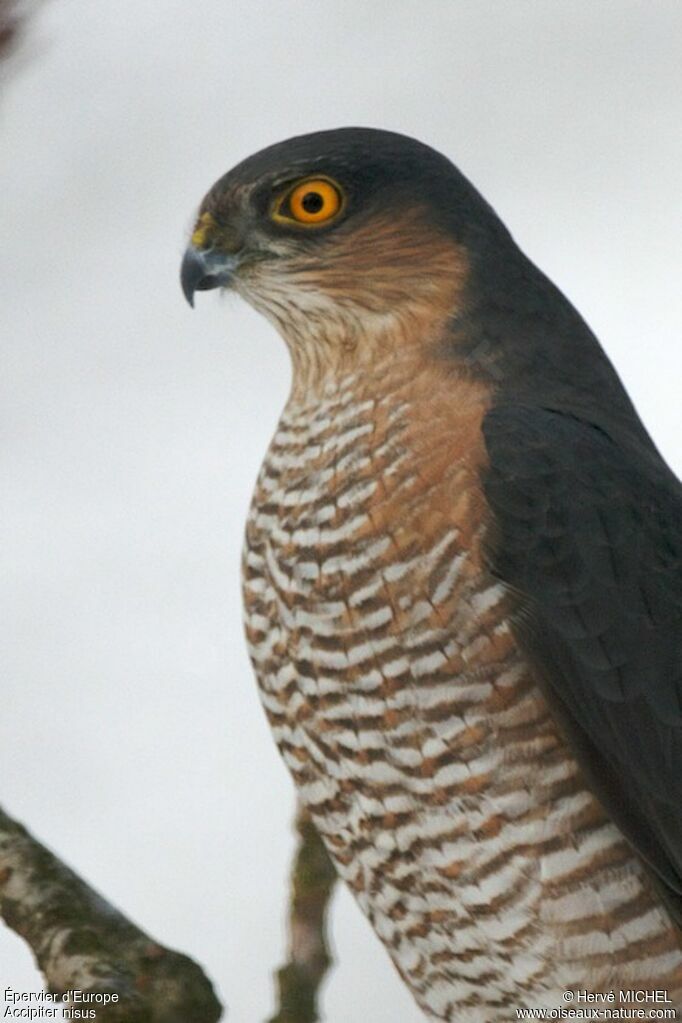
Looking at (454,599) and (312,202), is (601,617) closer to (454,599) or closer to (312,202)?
(454,599)

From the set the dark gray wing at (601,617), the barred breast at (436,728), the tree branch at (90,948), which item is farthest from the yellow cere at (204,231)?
the tree branch at (90,948)

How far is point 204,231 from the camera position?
13.2 ft

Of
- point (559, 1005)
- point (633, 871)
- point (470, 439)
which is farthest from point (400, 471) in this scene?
point (559, 1005)

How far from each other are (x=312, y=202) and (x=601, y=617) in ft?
4.30

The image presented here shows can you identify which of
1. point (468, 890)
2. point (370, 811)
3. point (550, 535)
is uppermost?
point (550, 535)

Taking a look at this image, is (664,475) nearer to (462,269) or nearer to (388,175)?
(462,269)

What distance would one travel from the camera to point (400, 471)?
3.61 metres

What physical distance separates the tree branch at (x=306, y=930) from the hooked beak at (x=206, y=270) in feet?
4.86

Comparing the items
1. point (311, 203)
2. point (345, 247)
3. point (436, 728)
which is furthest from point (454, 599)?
point (311, 203)

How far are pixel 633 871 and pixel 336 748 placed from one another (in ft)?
2.42

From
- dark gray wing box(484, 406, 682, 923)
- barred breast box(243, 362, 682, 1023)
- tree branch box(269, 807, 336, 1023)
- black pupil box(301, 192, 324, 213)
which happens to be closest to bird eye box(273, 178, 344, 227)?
black pupil box(301, 192, 324, 213)

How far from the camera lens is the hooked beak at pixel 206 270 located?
3.98 metres

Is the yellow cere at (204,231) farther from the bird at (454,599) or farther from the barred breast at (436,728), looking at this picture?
the barred breast at (436,728)

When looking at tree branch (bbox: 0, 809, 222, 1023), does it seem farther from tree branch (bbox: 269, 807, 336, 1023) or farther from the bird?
the bird
